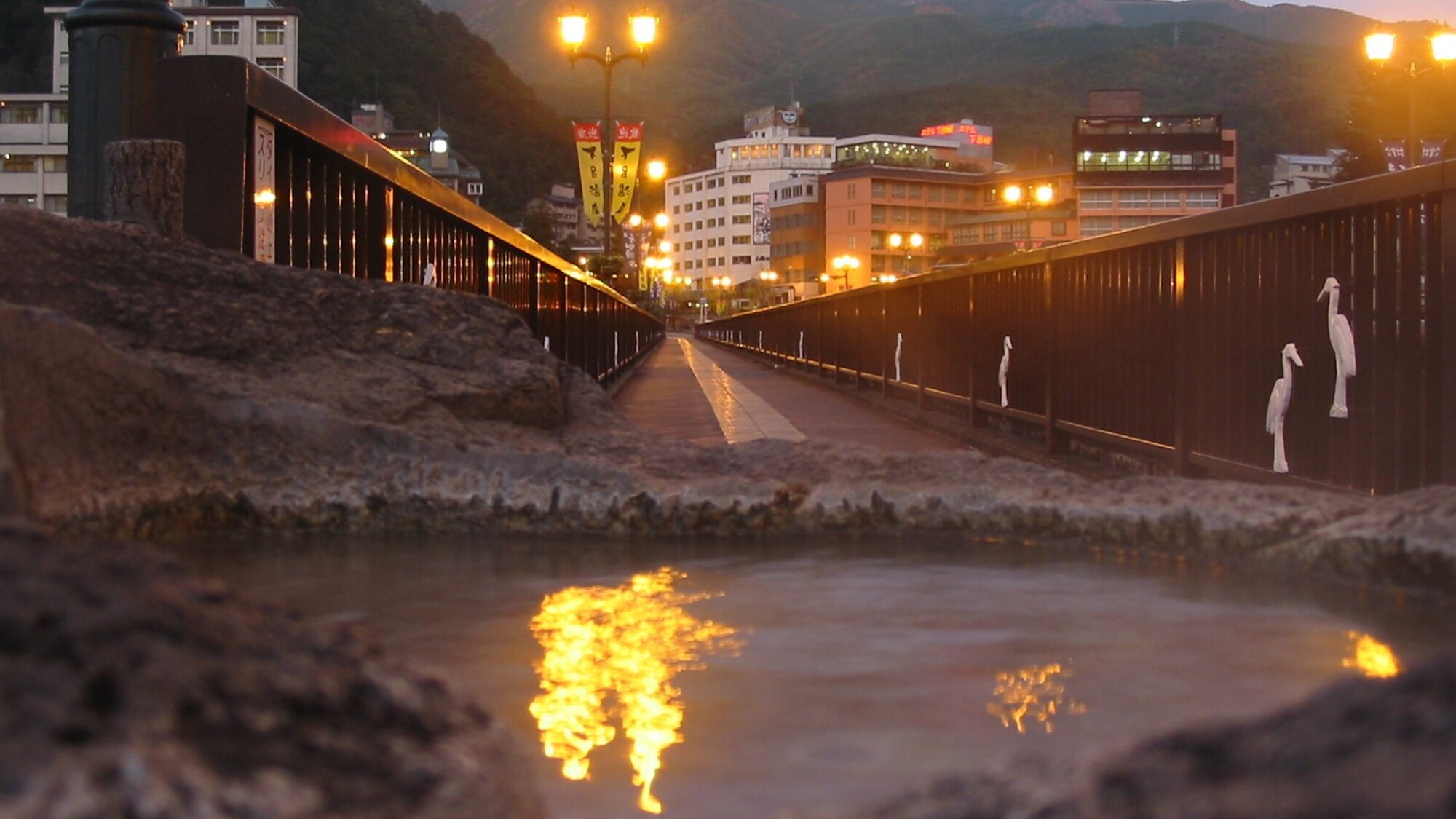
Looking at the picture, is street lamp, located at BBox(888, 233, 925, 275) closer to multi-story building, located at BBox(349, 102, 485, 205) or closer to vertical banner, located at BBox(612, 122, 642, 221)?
multi-story building, located at BBox(349, 102, 485, 205)

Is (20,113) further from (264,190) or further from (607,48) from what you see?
(264,190)

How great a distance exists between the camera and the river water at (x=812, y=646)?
2211 millimetres

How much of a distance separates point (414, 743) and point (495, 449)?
296cm

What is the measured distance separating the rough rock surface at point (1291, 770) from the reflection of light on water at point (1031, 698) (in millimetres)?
935

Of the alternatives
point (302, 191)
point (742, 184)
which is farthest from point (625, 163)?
point (742, 184)

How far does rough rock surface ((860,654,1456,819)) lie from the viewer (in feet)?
3.78

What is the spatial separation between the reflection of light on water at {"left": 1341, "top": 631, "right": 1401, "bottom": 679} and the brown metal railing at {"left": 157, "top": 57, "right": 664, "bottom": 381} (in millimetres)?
4188

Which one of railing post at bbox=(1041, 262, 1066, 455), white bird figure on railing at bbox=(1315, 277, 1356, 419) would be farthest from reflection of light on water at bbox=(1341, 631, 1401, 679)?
railing post at bbox=(1041, 262, 1066, 455)

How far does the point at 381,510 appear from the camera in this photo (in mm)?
4234

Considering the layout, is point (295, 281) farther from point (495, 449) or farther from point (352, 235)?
point (352, 235)

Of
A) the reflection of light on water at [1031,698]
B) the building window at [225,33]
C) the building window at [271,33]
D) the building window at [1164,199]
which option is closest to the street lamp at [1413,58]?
the reflection of light on water at [1031,698]

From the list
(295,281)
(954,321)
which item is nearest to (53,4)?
(954,321)

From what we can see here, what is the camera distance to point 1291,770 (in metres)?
1.26

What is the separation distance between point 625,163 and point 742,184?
141533 mm
